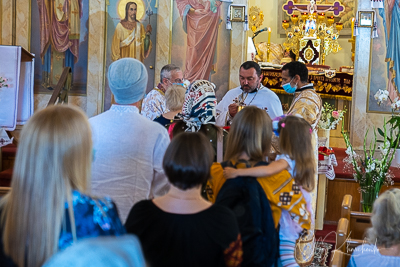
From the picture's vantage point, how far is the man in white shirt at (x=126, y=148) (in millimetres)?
2797

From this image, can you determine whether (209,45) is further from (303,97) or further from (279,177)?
(279,177)

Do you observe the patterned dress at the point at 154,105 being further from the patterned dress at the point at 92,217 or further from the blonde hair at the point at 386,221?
the patterned dress at the point at 92,217

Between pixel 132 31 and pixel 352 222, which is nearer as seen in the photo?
pixel 352 222

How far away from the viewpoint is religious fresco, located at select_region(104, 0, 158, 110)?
10.6m

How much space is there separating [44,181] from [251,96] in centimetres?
398

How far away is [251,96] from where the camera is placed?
541 centimetres

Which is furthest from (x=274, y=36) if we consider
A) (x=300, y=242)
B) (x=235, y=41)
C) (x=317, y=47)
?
(x=300, y=242)

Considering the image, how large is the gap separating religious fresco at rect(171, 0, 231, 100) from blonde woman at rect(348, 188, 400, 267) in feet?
25.5

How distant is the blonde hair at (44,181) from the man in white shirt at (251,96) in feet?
11.1

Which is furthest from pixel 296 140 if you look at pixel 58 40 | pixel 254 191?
pixel 58 40

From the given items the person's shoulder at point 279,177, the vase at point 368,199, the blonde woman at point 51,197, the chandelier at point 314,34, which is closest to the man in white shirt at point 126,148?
the person's shoulder at point 279,177

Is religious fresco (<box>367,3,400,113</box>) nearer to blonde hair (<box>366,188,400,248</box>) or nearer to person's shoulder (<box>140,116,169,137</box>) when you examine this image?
blonde hair (<box>366,188,400,248</box>)

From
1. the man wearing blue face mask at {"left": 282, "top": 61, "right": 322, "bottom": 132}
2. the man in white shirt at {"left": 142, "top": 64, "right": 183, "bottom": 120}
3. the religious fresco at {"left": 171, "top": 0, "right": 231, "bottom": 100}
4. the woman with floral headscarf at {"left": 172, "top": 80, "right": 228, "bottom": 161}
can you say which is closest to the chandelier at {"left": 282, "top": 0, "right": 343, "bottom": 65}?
the religious fresco at {"left": 171, "top": 0, "right": 231, "bottom": 100}

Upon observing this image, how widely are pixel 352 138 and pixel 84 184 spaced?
9.42 metres
